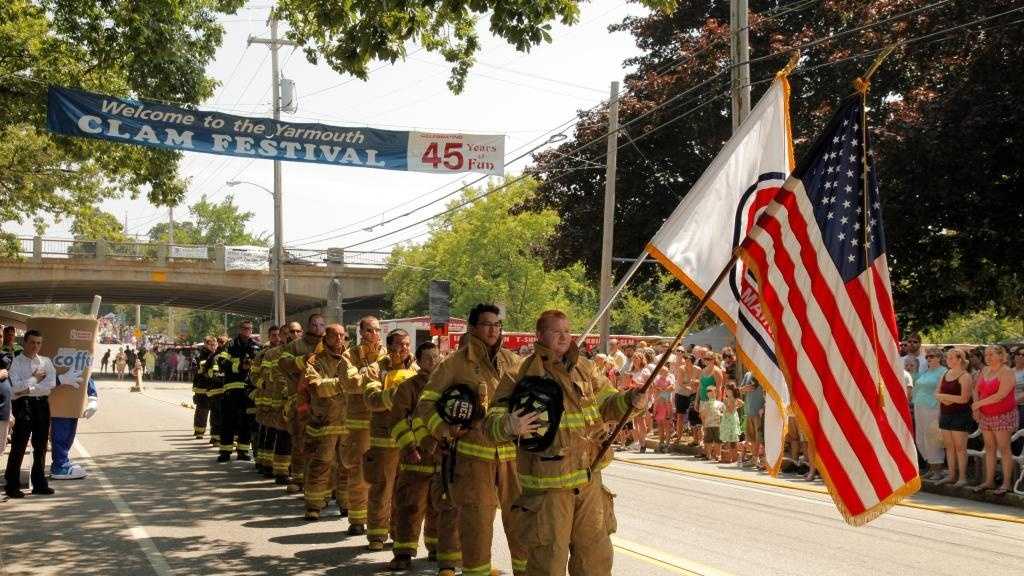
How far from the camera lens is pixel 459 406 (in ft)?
22.8

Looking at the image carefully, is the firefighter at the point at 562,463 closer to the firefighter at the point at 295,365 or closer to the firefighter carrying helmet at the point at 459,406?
the firefighter carrying helmet at the point at 459,406

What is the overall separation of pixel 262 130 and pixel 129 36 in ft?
14.3

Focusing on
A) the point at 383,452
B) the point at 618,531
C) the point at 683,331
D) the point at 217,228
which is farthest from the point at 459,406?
the point at 217,228

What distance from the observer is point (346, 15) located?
11.3 m

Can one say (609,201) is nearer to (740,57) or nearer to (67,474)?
(740,57)

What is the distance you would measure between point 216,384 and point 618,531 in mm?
10665

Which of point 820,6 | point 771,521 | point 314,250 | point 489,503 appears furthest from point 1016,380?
point 314,250

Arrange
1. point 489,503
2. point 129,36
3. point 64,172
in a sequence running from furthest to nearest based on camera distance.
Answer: point 64,172
point 129,36
point 489,503

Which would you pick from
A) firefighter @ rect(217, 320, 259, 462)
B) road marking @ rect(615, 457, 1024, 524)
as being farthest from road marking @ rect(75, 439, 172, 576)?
road marking @ rect(615, 457, 1024, 524)

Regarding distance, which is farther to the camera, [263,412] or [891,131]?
[891,131]

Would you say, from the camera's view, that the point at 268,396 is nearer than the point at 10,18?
Yes

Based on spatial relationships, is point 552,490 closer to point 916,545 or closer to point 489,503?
point 489,503

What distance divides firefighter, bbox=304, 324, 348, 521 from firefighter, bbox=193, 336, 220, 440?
8542 millimetres

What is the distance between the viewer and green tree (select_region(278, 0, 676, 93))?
10258 mm
